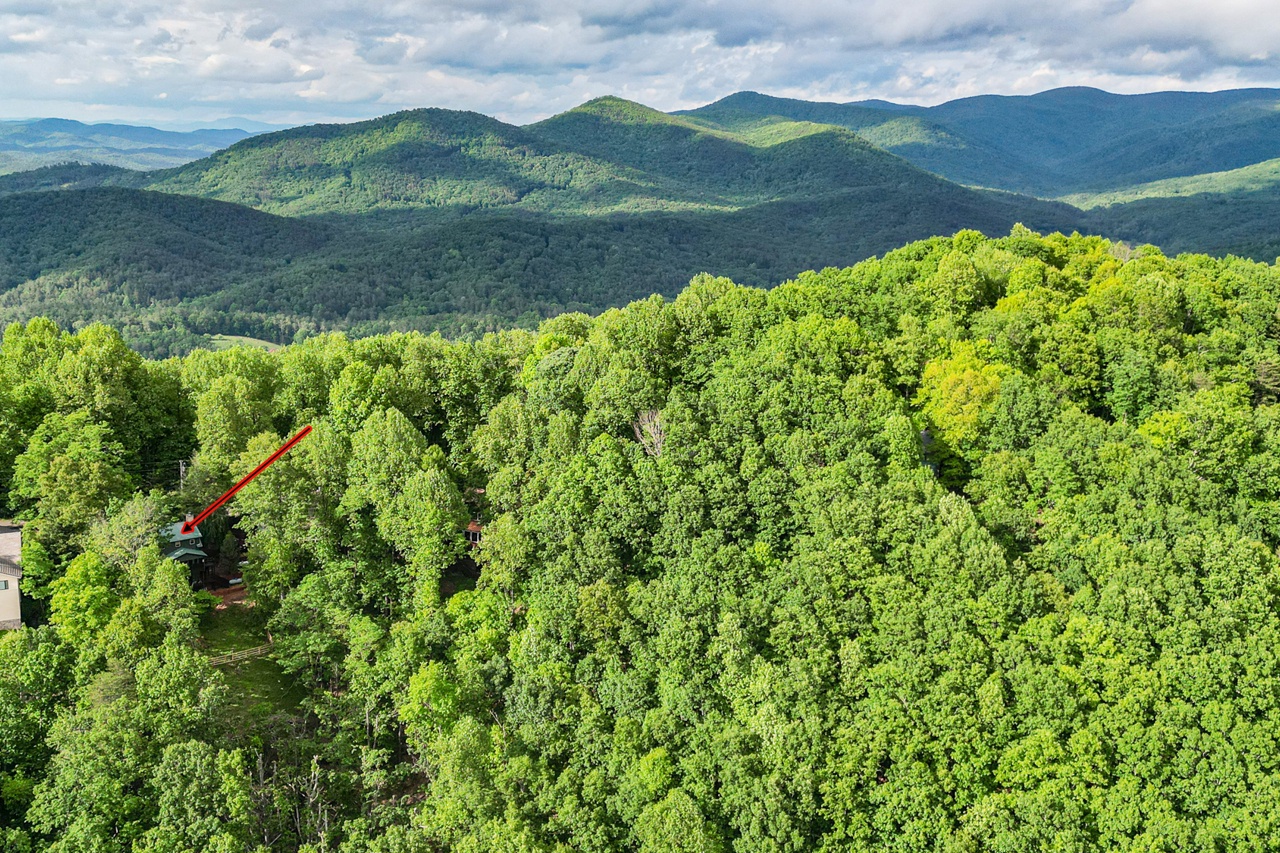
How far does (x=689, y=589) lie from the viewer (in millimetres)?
43719

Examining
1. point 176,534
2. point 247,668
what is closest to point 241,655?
point 247,668

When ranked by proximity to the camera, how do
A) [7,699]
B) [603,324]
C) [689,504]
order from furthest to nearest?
[603,324] → [689,504] → [7,699]

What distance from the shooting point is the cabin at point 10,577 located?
45406 mm

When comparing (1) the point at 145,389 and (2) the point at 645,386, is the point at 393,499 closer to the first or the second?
(2) the point at 645,386

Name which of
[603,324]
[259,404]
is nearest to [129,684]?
[259,404]

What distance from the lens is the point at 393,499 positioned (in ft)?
166

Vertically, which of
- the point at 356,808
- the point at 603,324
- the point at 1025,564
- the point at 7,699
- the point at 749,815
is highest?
the point at 603,324

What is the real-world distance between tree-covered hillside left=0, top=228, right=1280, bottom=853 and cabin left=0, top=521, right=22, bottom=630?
1.41 metres

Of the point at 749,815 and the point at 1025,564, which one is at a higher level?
the point at 1025,564

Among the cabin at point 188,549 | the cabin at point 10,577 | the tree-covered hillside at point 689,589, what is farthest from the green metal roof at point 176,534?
the cabin at point 10,577

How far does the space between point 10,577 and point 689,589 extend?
38.3m

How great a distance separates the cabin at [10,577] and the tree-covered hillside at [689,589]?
1.41m

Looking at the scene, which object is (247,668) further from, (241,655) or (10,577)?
(10,577)

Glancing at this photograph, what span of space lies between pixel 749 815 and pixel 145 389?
52544 millimetres
